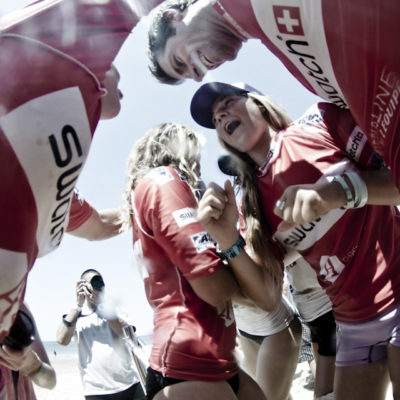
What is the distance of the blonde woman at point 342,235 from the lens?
5.20 ft

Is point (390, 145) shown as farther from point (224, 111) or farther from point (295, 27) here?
point (224, 111)

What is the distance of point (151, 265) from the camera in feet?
5.19

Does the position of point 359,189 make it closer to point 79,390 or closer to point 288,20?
point 288,20

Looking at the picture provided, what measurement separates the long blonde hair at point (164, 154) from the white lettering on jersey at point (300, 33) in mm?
750

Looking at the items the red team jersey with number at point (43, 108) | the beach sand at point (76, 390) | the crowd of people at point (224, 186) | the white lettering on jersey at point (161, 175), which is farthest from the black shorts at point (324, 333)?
the beach sand at point (76, 390)

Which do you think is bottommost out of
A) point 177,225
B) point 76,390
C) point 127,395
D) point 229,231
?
point 76,390

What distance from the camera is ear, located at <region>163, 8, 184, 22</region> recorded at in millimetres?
1678

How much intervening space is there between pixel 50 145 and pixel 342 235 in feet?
4.22

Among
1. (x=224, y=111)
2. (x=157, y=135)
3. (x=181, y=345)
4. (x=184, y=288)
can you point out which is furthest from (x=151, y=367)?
(x=224, y=111)

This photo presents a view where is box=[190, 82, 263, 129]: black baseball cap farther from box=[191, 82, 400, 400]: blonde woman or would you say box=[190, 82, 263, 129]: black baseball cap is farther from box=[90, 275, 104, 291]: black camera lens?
box=[90, 275, 104, 291]: black camera lens

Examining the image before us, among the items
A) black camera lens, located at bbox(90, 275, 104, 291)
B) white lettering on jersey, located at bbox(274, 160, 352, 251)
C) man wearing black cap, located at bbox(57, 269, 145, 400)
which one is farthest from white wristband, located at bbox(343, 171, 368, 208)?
black camera lens, located at bbox(90, 275, 104, 291)

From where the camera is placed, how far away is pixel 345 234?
172 centimetres

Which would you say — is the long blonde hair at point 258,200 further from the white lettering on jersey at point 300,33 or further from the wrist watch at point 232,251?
the white lettering on jersey at point 300,33

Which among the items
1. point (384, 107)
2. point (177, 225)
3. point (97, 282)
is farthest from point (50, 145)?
point (97, 282)
